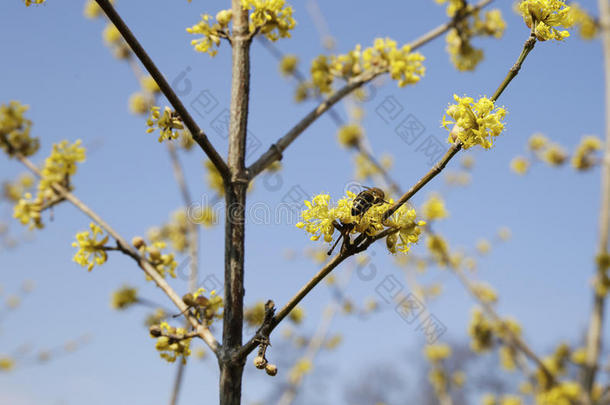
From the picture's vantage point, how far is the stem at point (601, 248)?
4797 millimetres

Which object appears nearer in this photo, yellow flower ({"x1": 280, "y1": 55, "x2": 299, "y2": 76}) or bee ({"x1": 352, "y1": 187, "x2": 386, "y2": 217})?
bee ({"x1": 352, "y1": 187, "x2": 386, "y2": 217})

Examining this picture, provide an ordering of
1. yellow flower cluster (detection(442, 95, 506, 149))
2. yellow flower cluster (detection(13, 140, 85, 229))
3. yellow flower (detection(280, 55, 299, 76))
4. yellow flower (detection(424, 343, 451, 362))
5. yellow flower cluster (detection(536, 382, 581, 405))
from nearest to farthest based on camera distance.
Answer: yellow flower cluster (detection(442, 95, 506, 149)) → yellow flower cluster (detection(13, 140, 85, 229)) → yellow flower (detection(280, 55, 299, 76)) → yellow flower cluster (detection(536, 382, 581, 405)) → yellow flower (detection(424, 343, 451, 362))

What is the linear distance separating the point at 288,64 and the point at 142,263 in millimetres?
2917

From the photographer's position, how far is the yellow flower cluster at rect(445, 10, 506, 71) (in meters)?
3.62

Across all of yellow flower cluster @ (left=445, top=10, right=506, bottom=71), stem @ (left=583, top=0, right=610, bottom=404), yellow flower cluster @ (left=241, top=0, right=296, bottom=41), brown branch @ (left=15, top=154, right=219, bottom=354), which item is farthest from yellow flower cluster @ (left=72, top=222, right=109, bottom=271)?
stem @ (left=583, top=0, right=610, bottom=404)

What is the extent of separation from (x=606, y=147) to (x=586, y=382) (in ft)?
8.10

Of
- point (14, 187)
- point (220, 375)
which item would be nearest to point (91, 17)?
point (14, 187)

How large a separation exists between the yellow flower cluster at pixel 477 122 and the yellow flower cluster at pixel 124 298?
2.88 metres

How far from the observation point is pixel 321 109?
2652 mm

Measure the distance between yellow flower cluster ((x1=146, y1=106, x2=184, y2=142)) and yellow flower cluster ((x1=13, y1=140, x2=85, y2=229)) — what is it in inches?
47.5

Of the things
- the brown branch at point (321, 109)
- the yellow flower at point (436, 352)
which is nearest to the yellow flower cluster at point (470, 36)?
the brown branch at point (321, 109)

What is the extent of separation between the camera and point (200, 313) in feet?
6.88

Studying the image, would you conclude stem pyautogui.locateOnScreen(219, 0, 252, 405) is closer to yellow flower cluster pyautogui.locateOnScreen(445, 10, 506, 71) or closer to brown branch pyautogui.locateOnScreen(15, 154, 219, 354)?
brown branch pyautogui.locateOnScreen(15, 154, 219, 354)

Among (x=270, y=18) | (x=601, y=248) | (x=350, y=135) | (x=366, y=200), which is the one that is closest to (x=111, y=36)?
(x=350, y=135)
